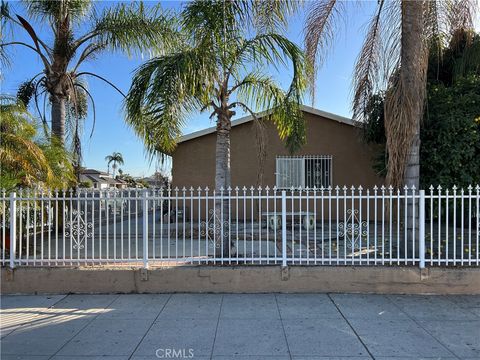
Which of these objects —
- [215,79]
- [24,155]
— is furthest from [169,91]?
[24,155]

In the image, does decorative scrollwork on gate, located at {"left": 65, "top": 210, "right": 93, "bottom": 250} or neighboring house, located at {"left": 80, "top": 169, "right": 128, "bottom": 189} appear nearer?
decorative scrollwork on gate, located at {"left": 65, "top": 210, "right": 93, "bottom": 250}

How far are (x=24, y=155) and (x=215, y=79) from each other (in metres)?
3.57

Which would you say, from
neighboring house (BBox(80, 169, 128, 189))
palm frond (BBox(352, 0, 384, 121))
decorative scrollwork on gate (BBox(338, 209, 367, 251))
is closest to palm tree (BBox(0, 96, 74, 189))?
decorative scrollwork on gate (BBox(338, 209, 367, 251))

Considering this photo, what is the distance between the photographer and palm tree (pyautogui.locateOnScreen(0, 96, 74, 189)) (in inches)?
248

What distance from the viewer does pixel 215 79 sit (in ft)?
19.4

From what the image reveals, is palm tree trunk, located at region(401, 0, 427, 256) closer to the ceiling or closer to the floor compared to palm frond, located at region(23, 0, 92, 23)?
closer to the floor

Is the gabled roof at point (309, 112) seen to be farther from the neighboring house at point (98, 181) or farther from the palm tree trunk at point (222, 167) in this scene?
the neighboring house at point (98, 181)

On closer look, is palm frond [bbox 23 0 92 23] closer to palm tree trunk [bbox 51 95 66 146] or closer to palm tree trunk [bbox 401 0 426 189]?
palm tree trunk [bbox 51 95 66 146]

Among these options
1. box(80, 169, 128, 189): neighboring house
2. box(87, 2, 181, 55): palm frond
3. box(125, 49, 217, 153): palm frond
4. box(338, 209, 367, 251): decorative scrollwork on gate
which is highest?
box(87, 2, 181, 55): palm frond

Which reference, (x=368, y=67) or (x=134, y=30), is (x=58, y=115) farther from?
(x=368, y=67)

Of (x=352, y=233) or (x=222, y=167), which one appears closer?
(x=352, y=233)

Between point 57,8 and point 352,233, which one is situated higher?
point 57,8

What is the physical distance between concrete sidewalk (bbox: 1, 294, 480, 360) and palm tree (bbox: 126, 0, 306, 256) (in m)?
1.38

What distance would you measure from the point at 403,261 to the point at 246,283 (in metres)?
2.38
